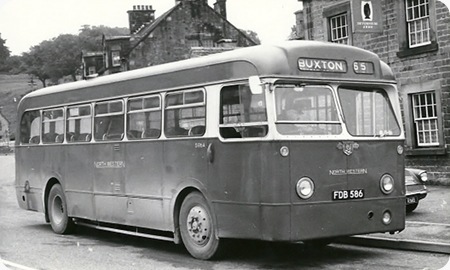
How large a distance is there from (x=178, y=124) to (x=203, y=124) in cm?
68

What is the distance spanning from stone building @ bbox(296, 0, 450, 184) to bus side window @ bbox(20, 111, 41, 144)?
842cm

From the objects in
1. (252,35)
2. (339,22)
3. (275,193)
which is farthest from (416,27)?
(252,35)

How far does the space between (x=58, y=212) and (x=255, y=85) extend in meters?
6.63

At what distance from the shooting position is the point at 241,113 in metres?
9.07

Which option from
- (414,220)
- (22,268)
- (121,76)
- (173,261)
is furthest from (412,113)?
(22,268)

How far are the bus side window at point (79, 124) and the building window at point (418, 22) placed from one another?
10.8 meters

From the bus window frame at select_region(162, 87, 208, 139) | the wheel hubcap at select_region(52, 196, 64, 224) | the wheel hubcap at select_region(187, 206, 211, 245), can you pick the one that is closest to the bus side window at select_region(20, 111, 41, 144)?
the wheel hubcap at select_region(52, 196, 64, 224)

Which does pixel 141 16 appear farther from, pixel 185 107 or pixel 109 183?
pixel 185 107

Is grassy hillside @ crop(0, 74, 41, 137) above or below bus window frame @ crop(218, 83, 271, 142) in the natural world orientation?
above

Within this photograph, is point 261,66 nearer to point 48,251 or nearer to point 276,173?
point 276,173

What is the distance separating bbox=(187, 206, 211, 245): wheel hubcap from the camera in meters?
9.64

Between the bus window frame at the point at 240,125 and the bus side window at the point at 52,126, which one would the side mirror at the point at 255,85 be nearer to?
the bus window frame at the point at 240,125

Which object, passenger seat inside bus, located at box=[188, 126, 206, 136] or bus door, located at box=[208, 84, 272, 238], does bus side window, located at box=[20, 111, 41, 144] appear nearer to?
passenger seat inside bus, located at box=[188, 126, 206, 136]

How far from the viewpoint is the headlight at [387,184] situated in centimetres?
944
